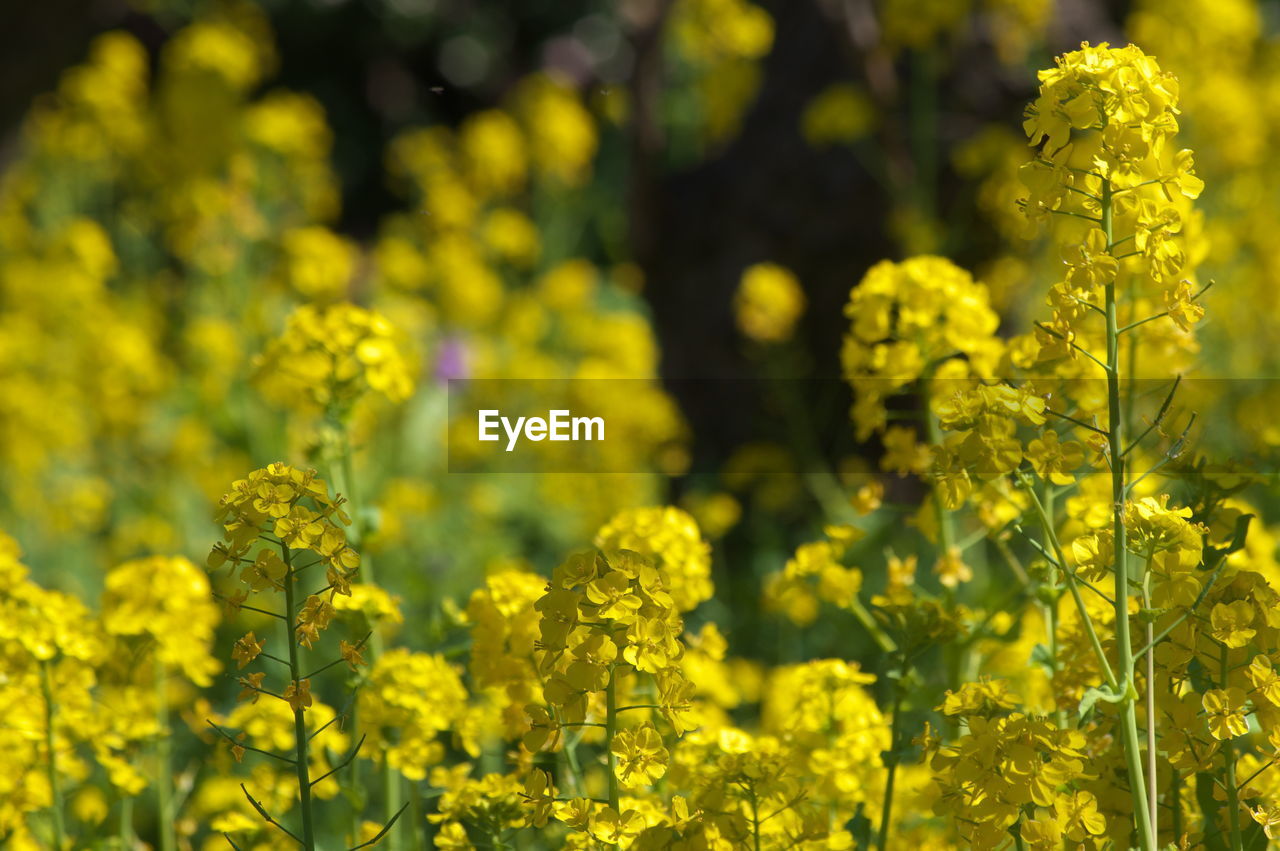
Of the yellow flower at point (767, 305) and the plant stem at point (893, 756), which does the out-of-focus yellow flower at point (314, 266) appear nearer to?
the yellow flower at point (767, 305)

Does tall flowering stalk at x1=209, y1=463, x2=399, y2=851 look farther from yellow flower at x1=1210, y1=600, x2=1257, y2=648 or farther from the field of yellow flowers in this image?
yellow flower at x1=1210, y1=600, x2=1257, y2=648

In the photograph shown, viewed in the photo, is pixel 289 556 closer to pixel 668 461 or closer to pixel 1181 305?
pixel 1181 305

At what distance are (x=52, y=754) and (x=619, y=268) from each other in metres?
5.01

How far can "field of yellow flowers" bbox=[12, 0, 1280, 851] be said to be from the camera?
1.32 metres

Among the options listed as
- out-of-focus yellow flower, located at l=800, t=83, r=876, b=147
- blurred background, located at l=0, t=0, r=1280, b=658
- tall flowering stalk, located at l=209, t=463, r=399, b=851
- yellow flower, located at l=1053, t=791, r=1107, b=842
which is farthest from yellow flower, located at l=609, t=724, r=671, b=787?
out-of-focus yellow flower, located at l=800, t=83, r=876, b=147

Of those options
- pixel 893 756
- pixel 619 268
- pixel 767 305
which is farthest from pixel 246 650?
pixel 619 268

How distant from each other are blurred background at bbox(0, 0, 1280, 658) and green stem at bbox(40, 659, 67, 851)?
1.44 m

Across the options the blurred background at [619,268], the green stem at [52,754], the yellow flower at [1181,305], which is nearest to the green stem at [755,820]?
the yellow flower at [1181,305]

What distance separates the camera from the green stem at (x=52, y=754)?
167 cm

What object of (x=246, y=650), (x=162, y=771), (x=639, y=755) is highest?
(x=246, y=650)

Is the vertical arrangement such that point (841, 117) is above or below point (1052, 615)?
above

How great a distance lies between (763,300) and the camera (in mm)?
4297

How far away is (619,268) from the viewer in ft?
21.3

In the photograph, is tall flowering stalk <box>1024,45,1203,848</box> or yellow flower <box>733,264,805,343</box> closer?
tall flowering stalk <box>1024,45,1203,848</box>
